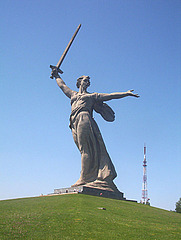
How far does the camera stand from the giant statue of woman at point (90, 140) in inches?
708

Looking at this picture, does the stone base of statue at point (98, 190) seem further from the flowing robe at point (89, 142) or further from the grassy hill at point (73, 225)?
the grassy hill at point (73, 225)

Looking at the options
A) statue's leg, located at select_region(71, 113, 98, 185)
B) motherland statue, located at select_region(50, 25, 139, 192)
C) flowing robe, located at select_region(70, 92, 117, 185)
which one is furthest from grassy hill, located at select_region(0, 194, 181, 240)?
statue's leg, located at select_region(71, 113, 98, 185)

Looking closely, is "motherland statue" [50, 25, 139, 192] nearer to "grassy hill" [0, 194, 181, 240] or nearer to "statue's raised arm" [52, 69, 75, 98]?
"statue's raised arm" [52, 69, 75, 98]

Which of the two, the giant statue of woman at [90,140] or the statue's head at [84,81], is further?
the statue's head at [84,81]

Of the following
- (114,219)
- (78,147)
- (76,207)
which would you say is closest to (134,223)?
(114,219)

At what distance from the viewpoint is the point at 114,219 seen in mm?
10281

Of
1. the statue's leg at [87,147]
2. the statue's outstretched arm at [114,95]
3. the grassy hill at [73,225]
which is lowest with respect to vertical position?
the grassy hill at [73,225]

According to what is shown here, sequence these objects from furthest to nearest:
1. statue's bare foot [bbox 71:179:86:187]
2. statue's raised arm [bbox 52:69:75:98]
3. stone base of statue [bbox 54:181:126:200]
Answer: statue's raised arm [bbox 52:69:75:98] < statue's bare foot [bbox 71:179:86:187] < stone base of statue [bbox 54:181:126:200]

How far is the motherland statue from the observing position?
18.0 m

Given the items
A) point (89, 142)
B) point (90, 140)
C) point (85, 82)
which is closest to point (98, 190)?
point (89, 142)

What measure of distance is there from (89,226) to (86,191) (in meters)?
7.52

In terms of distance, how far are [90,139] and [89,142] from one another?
0.22 meters

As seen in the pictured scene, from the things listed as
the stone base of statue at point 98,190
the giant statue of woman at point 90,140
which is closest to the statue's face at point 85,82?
the giant statue of woman at point 90,140

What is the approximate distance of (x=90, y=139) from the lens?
18719mm
